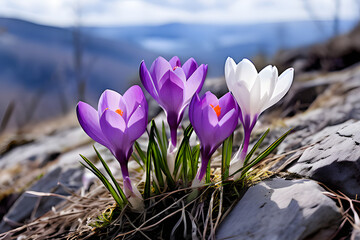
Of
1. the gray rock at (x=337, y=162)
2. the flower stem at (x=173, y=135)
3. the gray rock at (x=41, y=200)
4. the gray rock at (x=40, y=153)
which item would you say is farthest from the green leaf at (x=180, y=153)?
the gray rock at (x=40, y=153)

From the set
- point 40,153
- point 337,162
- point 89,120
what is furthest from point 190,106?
point 40,153

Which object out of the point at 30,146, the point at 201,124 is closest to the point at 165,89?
the point at 201,124

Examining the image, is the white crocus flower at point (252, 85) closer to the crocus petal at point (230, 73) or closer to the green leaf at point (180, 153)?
the crocus petal at point (230, 73)

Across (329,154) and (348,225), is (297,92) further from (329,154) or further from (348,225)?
(348,225)

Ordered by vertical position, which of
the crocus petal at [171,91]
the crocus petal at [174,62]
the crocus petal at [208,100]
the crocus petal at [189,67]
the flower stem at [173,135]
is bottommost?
the flower stem at [173,135]

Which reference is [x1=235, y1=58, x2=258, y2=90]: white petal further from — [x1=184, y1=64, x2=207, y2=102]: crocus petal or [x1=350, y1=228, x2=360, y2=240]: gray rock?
[x1=350, y1=228, x2=360, y2=240]: gray rock
